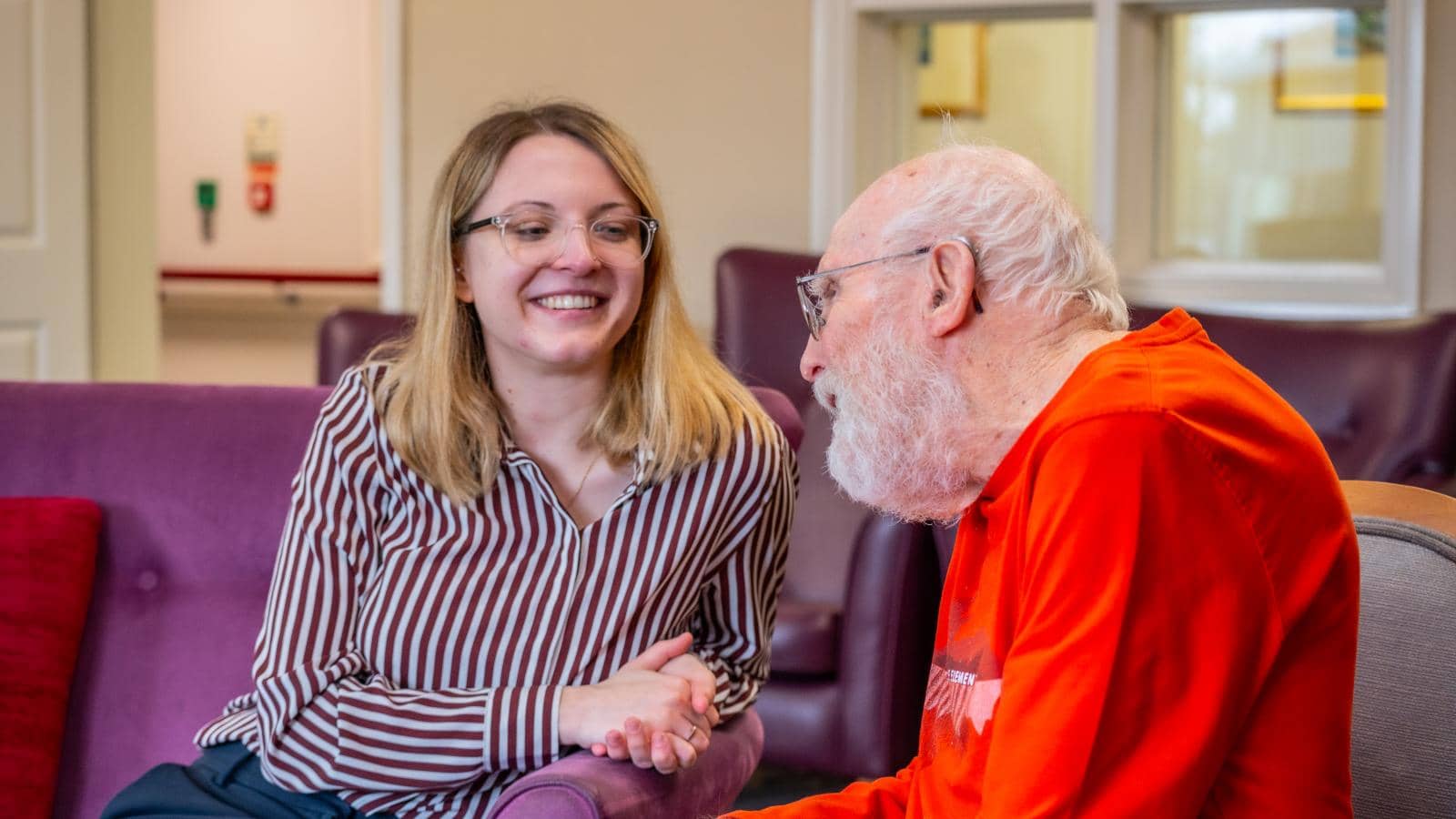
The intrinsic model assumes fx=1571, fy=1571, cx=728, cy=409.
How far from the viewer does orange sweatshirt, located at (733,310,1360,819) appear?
93cm

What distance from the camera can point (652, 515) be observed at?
1.69 metres

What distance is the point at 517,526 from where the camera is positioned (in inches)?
66.7

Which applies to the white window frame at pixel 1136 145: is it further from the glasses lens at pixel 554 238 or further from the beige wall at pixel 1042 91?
the glasses lens at pixel 554 238

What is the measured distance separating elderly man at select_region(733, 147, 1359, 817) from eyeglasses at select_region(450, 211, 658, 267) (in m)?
0.59

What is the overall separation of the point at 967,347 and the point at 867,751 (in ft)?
5.72

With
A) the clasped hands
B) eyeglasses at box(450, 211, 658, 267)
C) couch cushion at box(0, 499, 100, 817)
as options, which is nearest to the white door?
couch cushion at box(0, 499, 100, 817)

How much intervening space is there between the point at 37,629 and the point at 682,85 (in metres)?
2.70

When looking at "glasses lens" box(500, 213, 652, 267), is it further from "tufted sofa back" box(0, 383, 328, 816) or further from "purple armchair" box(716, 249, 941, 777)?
"purple armchair" box(716, 249, 941, 777)

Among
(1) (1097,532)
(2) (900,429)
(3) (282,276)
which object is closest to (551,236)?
(2) (900,429)

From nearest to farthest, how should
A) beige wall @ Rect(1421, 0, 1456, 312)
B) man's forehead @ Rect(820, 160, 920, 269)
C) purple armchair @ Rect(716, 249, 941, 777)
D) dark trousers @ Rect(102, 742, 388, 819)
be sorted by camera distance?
1. man's forehead @ Rect(820, 160, 920, 269)
2. dark trousers @ Rect(102, 742, 388, 819)
3. purple armchair @ Rect(716, 249, 941, 777)
4. beige wall @ Rect(1421, 0, 1456, 312)

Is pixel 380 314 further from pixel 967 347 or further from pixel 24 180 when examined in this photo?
pixel 967 347

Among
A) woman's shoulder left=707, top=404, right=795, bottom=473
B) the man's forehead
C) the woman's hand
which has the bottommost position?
the woman's hand

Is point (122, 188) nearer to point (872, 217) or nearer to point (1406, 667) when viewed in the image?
point (872, 217)

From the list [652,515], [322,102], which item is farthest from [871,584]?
[322,102]
